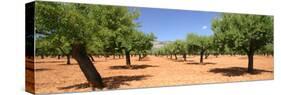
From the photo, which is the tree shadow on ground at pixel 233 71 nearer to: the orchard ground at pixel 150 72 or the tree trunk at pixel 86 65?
the orchard ground at pixel 150 72

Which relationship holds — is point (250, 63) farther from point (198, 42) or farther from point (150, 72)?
point (150, 72)

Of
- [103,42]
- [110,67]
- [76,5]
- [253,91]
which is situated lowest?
[253,91]

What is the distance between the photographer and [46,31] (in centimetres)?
670

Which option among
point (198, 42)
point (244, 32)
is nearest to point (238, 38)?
point (244, 32)

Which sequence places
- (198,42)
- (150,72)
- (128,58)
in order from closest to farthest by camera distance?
1. (128,58)
2. (150,72)
3. (198,42)

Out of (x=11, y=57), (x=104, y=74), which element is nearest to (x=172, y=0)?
(x=104, y=74)

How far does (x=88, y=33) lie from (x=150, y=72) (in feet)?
4.96

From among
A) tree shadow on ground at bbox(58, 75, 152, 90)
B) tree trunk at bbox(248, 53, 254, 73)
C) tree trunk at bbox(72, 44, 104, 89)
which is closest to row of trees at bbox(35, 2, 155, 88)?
tree trunk at bbox(72, 44, 104, 89)

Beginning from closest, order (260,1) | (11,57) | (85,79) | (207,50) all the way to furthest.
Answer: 1. (11,57)
2. (85,79)
3. (207,50)
4. (260,1)

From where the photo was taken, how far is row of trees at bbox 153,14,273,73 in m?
8.66

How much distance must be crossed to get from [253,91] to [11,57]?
205 inches

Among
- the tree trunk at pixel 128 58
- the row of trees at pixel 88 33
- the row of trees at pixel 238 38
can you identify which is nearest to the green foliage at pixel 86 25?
the row of trees at pixel 88 33

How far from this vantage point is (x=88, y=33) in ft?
23.4

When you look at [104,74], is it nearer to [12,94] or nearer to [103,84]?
[103,84]
